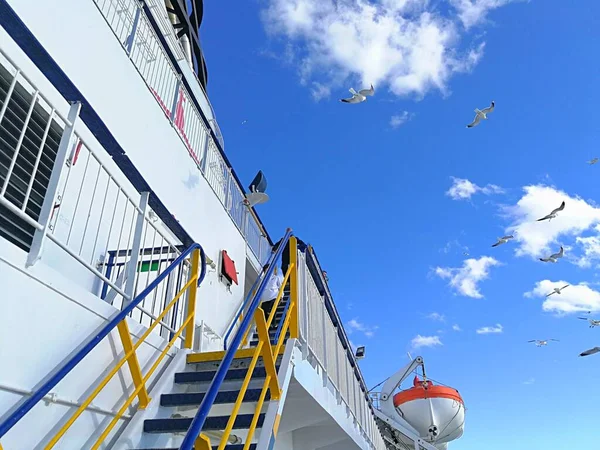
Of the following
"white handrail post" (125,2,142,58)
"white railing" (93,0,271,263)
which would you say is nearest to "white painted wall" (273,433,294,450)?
"white railing" (93,0,271,263)

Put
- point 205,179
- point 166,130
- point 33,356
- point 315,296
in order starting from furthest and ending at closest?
1. point 205,179
2. point 166,130
3. point 315,296
4. point 33,356

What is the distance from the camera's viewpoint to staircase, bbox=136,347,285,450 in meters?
3.00

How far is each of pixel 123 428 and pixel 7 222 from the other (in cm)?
170

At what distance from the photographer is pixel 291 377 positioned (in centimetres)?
340

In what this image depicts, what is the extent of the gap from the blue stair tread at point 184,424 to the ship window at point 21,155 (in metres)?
1.53

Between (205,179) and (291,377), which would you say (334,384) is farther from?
(205,179)

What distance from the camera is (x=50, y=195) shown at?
256cm

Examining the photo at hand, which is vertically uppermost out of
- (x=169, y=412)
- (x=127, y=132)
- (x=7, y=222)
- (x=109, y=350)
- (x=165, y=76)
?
(x=165, y=76)

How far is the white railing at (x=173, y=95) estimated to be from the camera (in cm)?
570

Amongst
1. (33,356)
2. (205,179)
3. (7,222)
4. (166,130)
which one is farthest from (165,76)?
(33,356)

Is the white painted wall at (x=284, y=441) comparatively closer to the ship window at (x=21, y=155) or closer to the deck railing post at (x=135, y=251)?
the deck railing post at (x=135, y=251)

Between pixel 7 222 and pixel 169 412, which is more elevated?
pixel 7 222

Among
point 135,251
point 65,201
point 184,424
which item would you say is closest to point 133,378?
point 184,424

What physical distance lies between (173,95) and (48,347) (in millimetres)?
5130
